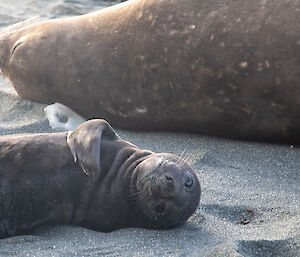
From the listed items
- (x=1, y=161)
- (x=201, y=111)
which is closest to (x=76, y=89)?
(x=201, y=111)

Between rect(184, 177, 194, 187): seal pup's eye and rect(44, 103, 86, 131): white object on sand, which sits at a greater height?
rect(184, 177, 194, 187): seal pup's eye

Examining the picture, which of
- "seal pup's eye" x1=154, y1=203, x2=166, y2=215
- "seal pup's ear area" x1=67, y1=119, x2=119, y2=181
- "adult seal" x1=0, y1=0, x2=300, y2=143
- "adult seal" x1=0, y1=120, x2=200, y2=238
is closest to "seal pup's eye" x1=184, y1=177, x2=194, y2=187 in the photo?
"adult seal" x1=0, y1=120, x2=200, y2=238

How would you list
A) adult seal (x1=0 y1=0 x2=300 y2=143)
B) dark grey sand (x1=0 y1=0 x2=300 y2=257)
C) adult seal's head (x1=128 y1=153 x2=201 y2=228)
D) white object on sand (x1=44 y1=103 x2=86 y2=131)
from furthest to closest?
white object on sand (x1=44 y1=103 x2=86 y2=131) → adult seal (x1=0 y1=0 x2=300 y2=143) → adult seal's head (x1=128 y1=153 x2=201 y2=228) → dark grey sand (x1=0 y1=0 x2=300 y2=257)

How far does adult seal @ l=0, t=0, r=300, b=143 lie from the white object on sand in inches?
2.4

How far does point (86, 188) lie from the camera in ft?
10.3

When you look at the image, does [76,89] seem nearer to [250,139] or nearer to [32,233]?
[250,139]

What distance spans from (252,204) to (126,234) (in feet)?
2.44

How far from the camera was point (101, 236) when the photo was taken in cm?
297

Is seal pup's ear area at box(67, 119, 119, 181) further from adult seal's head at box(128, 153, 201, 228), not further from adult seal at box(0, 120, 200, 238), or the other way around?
adult seal's head at box(128, 153, 201, 228)

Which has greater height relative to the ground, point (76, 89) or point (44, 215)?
point (44, 215)

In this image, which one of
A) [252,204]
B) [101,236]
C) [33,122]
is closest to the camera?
[101,236]

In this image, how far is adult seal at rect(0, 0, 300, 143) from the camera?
4.02 m

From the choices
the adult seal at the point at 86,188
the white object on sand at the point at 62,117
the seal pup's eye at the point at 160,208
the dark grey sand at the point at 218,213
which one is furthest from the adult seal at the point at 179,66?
the seal pup's eye at the point at 160,208

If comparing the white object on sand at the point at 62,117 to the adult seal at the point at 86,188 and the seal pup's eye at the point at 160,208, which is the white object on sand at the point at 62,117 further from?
the seal pup's eye at the point at 160,208
